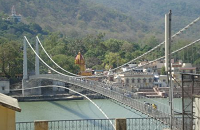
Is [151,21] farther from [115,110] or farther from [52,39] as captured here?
[115,110]

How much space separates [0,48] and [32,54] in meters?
1.78

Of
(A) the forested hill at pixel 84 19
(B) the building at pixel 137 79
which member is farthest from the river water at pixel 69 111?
(A) the forested hill at pixel 84 19

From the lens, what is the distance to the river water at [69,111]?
15.1 m

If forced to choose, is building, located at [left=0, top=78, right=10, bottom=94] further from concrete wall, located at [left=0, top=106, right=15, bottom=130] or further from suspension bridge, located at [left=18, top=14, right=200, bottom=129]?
concrete wall, located at [left=0, top=106, right=15, bottom=130]

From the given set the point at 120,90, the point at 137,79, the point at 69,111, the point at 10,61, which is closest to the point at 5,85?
the point at 10,61

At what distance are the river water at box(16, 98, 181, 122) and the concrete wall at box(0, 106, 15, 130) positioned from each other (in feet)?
25.4

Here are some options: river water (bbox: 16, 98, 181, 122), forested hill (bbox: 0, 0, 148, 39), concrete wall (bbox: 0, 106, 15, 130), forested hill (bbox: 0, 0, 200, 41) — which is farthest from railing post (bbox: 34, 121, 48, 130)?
forested hill (bbox: 0, 0, 148, 39)

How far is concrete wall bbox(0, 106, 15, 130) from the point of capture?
589cm

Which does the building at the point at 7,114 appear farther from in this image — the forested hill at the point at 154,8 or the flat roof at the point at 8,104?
the forested hill at the point at 154,8

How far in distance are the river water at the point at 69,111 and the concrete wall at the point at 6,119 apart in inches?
304

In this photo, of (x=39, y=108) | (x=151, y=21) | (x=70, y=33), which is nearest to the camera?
(x=39, y=108)

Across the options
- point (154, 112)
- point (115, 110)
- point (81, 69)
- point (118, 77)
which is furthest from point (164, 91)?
point (154, 112)

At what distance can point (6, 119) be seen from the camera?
19.5 feet

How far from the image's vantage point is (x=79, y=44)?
1331 inches
